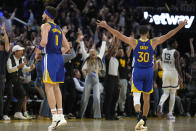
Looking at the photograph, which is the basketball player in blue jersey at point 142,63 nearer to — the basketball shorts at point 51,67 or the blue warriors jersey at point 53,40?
the blue warriors jersey at point 53,40

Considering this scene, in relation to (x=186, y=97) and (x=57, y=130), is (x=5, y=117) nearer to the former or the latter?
(x=57, y=130)

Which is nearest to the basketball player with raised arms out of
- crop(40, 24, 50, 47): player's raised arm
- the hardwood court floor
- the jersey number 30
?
the hardwood court floor

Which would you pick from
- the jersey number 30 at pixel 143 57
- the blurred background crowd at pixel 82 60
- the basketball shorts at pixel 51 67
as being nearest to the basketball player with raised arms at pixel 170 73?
A: the blurred background crowd at pixel 82 60

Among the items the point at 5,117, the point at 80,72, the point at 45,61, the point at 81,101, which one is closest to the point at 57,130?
the point at 45,61

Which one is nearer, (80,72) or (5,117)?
(5,117)

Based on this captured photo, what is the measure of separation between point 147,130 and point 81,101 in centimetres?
505

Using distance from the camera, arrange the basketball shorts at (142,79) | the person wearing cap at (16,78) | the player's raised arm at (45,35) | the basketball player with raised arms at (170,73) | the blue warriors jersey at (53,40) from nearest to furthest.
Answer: the player's raised arm at (45,35) < the blue warriors jersey at (53,40) < the basketball shorts at (142,79) < the person wearing cap at (16,78) < the basketball player with raised arms at (170,73)

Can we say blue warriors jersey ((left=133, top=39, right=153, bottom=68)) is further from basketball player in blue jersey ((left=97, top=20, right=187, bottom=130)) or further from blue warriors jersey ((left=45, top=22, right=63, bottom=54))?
blue warriors jersey ((left=45, top=22, right=63, bottom=54))

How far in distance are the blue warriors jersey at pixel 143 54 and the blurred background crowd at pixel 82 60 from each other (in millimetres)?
1679

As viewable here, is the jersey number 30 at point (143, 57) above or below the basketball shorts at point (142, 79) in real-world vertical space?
above

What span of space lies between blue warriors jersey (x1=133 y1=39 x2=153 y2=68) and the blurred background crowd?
1679 mm

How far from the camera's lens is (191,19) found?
1856 cm

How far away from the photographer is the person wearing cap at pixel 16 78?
12.0 metres

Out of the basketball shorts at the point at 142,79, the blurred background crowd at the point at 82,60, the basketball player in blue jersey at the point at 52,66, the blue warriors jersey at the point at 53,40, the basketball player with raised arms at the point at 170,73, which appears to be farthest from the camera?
the basketball player with raised arms at the point at 170,73
